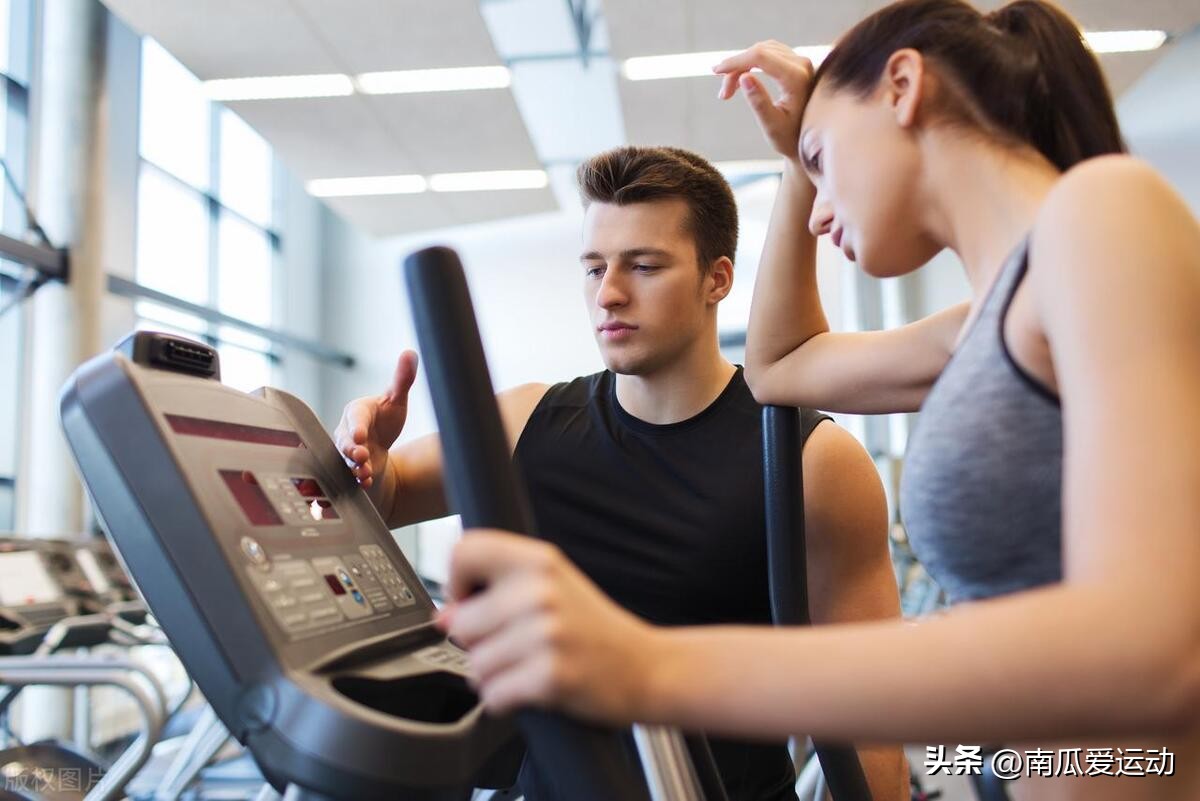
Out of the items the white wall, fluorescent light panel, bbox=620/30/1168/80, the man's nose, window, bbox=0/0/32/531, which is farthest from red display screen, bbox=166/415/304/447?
the white wall

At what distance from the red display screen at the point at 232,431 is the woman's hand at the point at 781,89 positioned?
513 mm

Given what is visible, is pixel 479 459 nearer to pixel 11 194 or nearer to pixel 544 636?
pixel 544 636

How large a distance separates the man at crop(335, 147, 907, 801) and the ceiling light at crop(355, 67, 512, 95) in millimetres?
3400

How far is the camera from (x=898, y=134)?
0.73 meters

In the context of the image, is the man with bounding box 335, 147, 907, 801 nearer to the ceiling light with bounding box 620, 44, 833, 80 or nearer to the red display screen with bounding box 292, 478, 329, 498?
the red display screen with bounding box 292, 478, 329, 498

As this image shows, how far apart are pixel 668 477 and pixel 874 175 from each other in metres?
0.85

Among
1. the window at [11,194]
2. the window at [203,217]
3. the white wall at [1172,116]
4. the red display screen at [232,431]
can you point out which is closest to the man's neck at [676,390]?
the red display screen at [232,431]

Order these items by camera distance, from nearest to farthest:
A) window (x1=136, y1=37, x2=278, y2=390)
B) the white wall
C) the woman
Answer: the woman < the white wall < window (x1=136, y1=37, x2=278, y2=390)

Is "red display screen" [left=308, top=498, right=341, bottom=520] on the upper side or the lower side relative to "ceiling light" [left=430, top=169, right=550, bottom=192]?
lower

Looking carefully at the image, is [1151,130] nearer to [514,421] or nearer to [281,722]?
[514,421]

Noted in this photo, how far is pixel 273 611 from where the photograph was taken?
26.2 inches

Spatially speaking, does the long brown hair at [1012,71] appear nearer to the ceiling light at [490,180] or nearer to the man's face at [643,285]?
the man's face at [643,285]

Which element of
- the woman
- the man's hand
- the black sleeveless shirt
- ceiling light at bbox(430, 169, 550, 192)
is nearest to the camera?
the woman

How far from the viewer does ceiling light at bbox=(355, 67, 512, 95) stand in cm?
488
